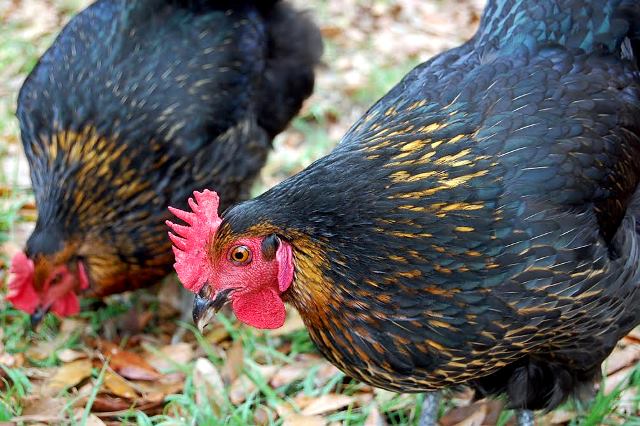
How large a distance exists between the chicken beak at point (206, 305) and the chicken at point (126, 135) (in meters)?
1.26

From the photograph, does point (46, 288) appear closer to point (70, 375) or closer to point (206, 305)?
point (70, 375)

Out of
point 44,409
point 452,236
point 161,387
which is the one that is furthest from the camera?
point 161,387

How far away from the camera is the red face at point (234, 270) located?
2381 mm

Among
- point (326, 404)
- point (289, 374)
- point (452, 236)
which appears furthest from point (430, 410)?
point (452, 236)

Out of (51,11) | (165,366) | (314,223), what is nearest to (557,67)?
(314,223)

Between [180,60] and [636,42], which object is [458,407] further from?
[180,60]

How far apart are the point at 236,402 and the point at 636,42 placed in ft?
7.09

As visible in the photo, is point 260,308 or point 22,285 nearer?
point 260,308

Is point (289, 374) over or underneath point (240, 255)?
underneath

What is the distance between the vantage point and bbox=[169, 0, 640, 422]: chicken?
7.66 ft

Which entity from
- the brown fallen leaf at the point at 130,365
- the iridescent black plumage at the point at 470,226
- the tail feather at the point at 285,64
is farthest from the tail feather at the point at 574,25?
the brown fallen leaf at the point at 130,365

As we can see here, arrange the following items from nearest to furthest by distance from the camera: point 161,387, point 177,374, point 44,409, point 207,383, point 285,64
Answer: point 44,409, point 207,383, point 161,387, point 177,374, point 285,64

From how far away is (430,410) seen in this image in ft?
10.5

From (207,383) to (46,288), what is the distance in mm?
864
